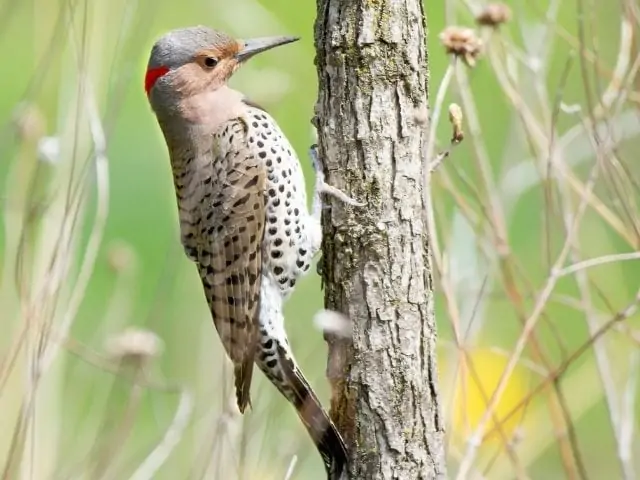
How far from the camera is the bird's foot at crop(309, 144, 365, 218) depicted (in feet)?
9.19

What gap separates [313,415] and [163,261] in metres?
3.26

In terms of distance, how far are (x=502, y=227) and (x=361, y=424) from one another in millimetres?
681

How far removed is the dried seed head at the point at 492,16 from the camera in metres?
2.85

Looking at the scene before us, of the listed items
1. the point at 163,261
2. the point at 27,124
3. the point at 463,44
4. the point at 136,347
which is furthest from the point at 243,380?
the point at 163,261

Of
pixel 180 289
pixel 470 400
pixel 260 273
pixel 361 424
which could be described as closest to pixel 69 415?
pixel 180 289

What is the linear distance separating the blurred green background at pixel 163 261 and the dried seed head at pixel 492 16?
20 cm

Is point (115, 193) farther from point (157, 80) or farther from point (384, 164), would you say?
point (384, 164)

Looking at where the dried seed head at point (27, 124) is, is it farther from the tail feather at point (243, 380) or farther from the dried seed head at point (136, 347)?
the tail feather at point (243, 380)

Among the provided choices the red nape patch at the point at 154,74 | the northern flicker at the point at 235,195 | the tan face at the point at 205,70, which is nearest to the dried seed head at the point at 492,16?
the northern flicker at the point at 235,195

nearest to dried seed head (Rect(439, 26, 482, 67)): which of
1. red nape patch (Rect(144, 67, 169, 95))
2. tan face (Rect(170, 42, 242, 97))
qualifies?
tan face (Rect(170, 42, 242, 97))

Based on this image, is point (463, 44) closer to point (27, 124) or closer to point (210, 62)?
point (210, 62)

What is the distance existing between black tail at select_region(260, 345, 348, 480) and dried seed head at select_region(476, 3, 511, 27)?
3.54 feet

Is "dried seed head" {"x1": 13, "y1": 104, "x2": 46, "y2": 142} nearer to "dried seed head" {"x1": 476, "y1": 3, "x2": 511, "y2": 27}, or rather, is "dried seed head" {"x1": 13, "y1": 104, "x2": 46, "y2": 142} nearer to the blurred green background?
the blurred green background

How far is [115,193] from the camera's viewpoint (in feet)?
24.7
